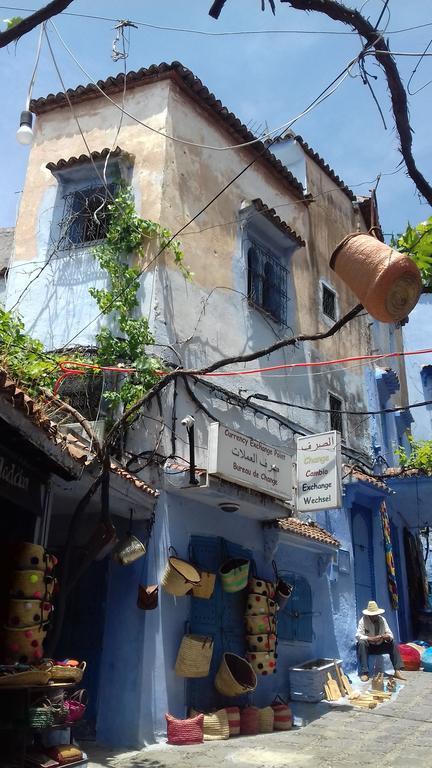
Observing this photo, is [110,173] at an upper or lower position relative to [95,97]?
lower

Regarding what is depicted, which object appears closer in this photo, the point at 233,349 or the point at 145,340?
the point at 145,340

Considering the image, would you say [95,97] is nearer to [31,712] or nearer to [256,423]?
[256,423]

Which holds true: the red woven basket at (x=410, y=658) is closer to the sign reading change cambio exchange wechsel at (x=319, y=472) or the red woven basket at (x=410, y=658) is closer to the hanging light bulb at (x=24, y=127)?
the sign reading change cambio exchange wechsel at (x=319, y=472)

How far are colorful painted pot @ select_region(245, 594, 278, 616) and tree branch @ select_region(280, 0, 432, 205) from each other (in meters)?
7.01

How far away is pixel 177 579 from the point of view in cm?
827

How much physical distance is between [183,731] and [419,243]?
627 centimetres

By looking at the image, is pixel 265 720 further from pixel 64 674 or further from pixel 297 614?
pixel 64 674

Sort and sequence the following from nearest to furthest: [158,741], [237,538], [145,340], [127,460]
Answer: [158,741], [127,460], [145,340], [237,538]

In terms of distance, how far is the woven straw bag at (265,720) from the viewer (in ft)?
29.2

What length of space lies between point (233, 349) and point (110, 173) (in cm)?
371

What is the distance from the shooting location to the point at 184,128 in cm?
1145

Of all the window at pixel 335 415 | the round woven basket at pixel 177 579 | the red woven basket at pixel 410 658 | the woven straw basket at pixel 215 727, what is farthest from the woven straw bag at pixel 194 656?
the window at pixel 335 415

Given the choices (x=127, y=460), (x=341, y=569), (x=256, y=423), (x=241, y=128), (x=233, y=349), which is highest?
(x=241, y=128)

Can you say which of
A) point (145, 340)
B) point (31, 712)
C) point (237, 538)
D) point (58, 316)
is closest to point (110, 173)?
point (58, 316)
